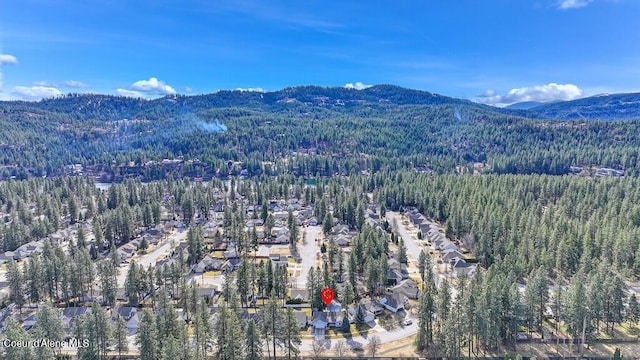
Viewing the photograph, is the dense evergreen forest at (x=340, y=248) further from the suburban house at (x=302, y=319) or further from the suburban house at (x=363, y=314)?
the suburban house at (x=302, y=319)

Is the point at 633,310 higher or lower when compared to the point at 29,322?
higher

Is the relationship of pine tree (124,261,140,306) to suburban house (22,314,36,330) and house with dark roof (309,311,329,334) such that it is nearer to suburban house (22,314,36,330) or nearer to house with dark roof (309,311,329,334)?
suburban house (22,314,36,330)

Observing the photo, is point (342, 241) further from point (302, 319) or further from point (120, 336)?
point (120, 336)

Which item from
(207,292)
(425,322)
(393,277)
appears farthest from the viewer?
(393,277)

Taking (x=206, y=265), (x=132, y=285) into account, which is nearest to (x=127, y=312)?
(x=132, y=285)

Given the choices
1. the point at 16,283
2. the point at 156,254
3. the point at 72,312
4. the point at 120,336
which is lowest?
the point at 156,254

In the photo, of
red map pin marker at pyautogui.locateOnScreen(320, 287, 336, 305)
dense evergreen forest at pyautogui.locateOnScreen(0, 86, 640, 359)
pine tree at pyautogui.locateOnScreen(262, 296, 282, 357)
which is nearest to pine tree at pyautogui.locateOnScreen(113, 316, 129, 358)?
dense evergreen forest at pyautogui.locateOnScreen(0, 86, 640, 359)
